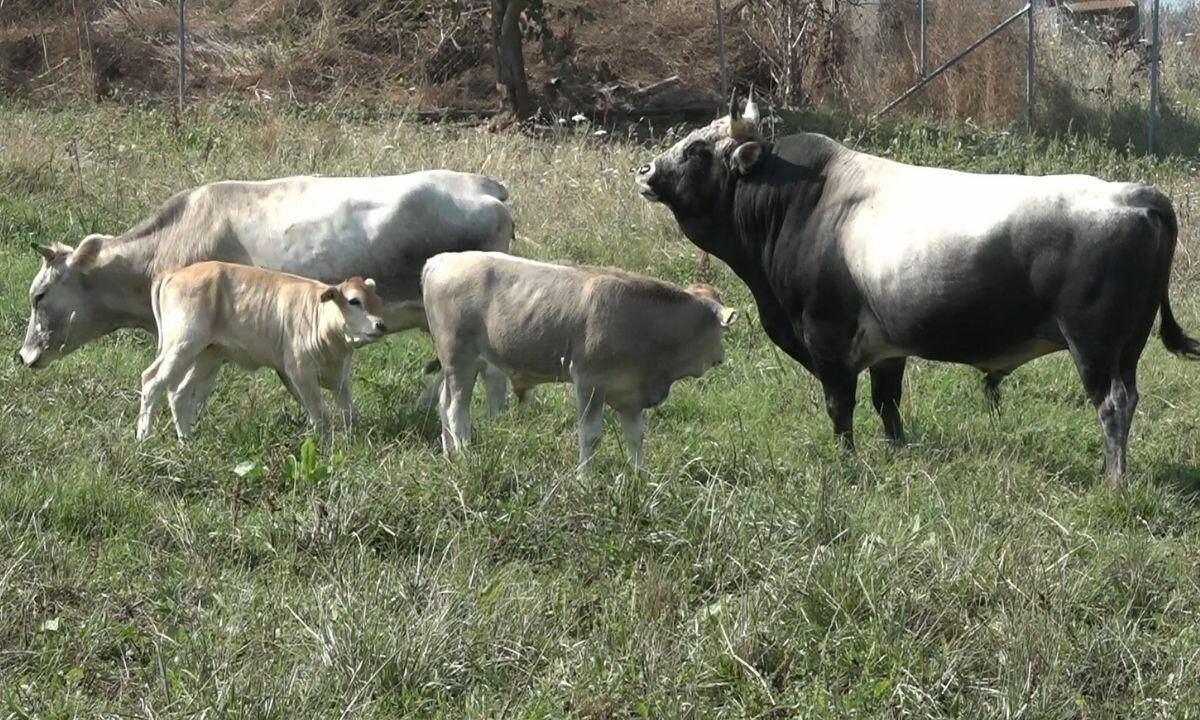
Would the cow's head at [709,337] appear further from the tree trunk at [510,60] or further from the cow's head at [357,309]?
the tree trunk at [510,60]

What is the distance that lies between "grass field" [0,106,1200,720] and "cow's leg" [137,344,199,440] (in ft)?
1.04

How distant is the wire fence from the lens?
23188mm

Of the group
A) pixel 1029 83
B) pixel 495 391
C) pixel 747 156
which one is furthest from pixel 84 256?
pixel 1029 83

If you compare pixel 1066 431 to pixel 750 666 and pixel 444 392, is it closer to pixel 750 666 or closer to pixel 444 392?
pixel 444 392

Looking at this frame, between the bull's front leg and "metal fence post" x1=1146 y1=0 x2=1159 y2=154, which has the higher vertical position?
the bull's front leg

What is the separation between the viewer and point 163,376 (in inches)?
360

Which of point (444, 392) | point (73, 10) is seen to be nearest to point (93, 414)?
point (444, 392)

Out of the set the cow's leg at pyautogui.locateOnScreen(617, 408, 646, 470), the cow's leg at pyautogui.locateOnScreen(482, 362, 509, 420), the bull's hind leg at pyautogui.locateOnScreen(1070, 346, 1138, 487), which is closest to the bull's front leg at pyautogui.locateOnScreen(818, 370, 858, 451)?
the bull's hind leg at pyautogui.locateOnScreen(1070, 346, 1138, 487)

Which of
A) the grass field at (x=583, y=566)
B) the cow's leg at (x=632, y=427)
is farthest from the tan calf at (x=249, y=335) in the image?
the cow's leg at (x=632, y=427)

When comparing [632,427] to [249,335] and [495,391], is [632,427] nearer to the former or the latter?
[495,391]

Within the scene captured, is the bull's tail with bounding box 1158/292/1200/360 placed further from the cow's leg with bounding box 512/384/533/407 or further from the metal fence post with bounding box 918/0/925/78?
the metal fence post with bounding box 918/0/925/78

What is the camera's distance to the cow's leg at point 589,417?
8242 millimetres

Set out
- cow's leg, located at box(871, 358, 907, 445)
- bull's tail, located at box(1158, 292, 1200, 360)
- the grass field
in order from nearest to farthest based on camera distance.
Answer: the grass field → bull's tail, located at box(1158, 292, 1200, 360) → cow's leg, located at box(871, 358, 907, 445)

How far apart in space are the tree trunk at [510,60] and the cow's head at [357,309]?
12501 mm
